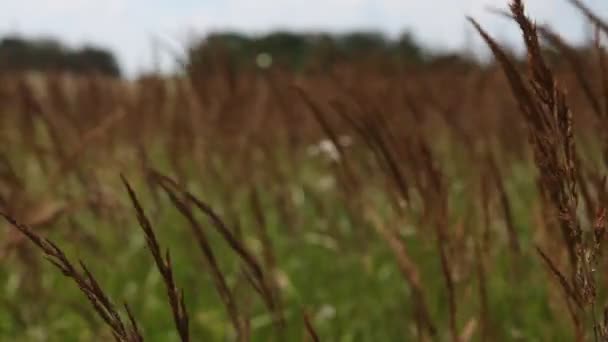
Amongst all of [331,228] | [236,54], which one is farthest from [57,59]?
[331,228]

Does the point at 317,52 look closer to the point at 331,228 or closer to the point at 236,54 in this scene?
the point at 236,54

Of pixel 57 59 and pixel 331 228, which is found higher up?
pixel 57 59

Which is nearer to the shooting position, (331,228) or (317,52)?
(331,228)

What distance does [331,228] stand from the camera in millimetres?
3115

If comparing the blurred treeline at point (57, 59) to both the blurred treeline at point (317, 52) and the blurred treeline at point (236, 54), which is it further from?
the blurred treeline at point (317, 52)

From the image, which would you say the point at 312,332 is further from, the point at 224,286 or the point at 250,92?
the point at 250,92

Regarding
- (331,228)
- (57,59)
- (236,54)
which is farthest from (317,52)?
(331,228)

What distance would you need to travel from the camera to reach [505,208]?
4.49 feet

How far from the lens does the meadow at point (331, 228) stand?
0.84 metres

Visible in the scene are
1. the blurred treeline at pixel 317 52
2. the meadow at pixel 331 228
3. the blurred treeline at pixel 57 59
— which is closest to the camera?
the meadow at pixel 331 228

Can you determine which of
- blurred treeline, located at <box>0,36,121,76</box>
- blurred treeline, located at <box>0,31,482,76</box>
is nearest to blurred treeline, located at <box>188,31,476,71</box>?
blurred treeline, located at <box>0,31,482,76</box>

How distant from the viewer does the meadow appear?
841mm

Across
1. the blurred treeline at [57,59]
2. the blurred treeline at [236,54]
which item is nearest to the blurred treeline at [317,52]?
the blurred treeline at [236,54]

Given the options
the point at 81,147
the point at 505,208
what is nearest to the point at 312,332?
the point at 505,208
